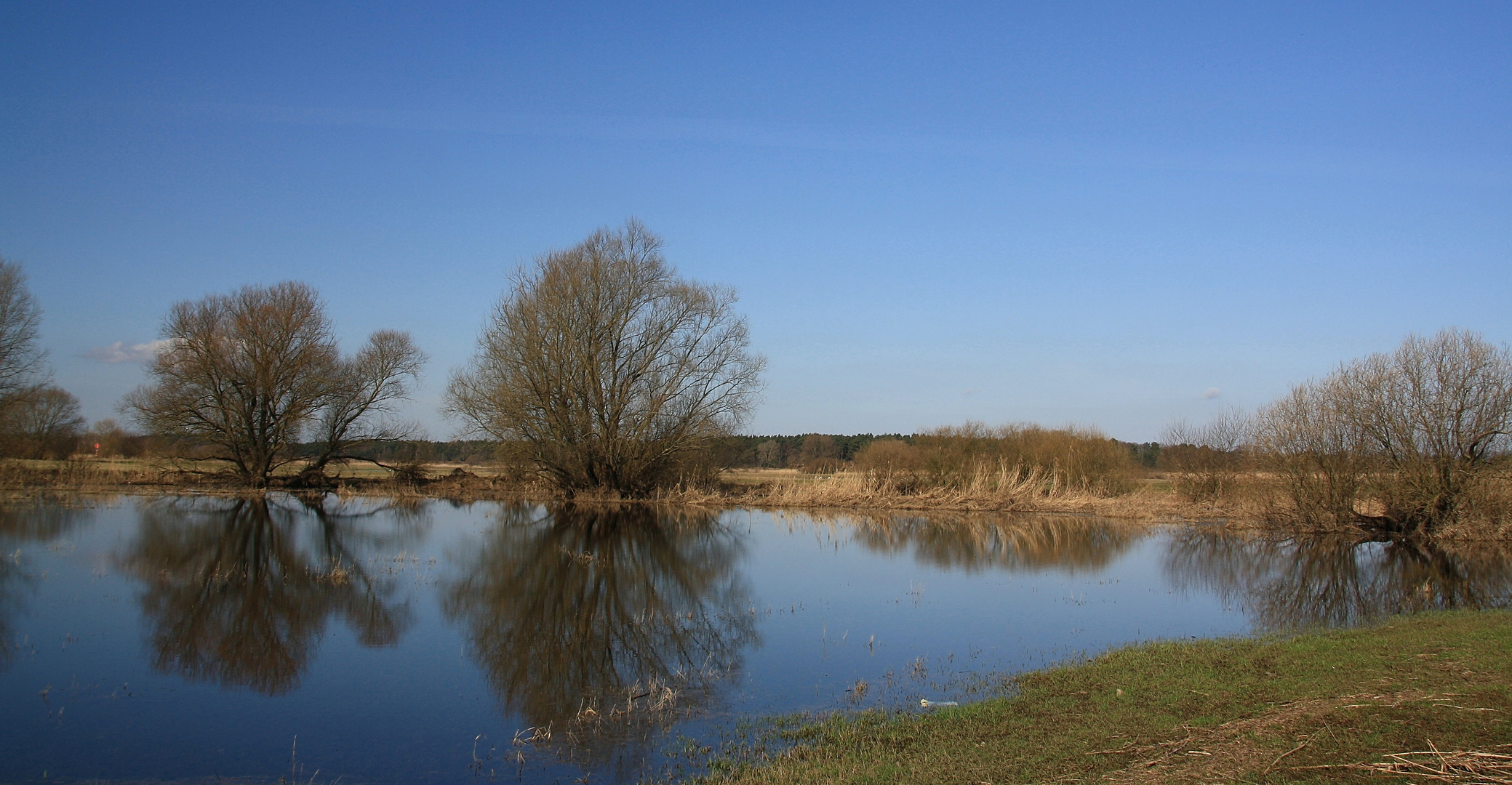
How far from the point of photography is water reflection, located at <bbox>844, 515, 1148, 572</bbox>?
733 inches

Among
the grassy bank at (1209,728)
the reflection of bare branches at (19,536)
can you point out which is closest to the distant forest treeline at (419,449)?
the reflection of bare branches at (19,536)

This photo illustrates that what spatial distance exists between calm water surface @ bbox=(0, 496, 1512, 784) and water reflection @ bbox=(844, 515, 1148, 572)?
0.22m

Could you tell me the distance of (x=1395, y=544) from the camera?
22.1m

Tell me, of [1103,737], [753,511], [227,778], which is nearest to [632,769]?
[227,778]

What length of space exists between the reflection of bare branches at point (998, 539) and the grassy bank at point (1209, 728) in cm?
937

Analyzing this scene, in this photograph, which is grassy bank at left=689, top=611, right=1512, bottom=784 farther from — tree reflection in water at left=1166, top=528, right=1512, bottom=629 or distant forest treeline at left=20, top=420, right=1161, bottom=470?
distant forest treeline at left=20, top=420, right=1161, bottom=470

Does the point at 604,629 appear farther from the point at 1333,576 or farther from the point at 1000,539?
the point at 1000,539

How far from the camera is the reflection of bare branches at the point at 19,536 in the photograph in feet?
33.8

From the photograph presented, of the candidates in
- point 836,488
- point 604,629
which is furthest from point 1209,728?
point 836,488

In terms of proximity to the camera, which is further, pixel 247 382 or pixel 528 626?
pixel 247 382

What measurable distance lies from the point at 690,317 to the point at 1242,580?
20.7 m

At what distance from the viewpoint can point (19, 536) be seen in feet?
58.5

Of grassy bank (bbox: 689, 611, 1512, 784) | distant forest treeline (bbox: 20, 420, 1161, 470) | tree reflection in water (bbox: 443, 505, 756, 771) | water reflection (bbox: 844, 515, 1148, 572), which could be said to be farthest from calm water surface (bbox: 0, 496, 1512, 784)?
distant forest treeline (bbox: 20, 420, 1161, 470)

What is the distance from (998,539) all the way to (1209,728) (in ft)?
57.1
